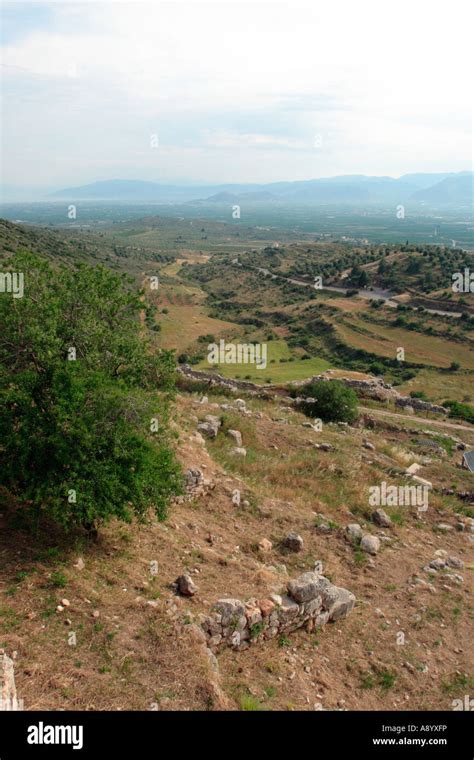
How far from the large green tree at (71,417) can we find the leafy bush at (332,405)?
1868 centimetres

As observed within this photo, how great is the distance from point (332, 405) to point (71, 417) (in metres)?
21.3

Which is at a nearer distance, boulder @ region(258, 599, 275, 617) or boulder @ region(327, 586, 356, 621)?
boulder @ region(258, 599, 275, 617)

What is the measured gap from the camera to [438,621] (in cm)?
1135

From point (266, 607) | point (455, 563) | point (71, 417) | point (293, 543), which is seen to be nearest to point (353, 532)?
point (293, 543)

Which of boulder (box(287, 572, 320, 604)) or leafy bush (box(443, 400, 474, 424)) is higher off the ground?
boulder (box(287, 572, 320, 604))

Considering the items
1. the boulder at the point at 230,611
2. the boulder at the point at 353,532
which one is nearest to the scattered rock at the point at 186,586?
the boulder at the point at 230,611

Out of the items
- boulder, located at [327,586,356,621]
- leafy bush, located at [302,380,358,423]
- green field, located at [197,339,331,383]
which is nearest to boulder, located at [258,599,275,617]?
boulder, located at [327,586,356,621]

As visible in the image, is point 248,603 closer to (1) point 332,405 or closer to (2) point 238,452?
(2) point 238,452

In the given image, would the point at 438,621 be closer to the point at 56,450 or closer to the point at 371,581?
the point at 371,581

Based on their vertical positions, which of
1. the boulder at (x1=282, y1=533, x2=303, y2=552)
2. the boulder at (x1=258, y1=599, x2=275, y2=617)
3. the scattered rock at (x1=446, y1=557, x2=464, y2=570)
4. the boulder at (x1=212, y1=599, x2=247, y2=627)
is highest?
the boulder at (x1=212, y1=599, x2=247, y2=627)

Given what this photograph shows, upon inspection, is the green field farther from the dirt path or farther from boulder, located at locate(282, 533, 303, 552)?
boulder, located at locate(282, 533, 303, 552)

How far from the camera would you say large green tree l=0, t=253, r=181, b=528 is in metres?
9.08

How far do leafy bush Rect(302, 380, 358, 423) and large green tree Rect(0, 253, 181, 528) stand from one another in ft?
61.3

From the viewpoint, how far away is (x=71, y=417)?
29.4 ft
